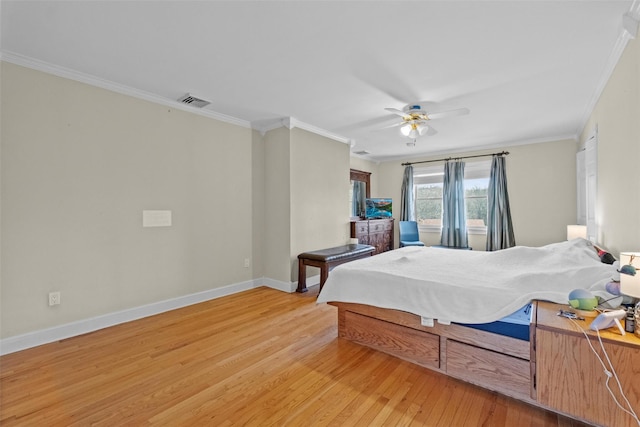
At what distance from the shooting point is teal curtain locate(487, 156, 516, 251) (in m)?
5.57

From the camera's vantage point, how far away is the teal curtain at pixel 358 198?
654cm

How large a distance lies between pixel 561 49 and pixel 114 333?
4.69m

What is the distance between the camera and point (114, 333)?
2.81 metres

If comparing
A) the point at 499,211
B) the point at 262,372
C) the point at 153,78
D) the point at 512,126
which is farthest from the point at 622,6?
the point at 499,211

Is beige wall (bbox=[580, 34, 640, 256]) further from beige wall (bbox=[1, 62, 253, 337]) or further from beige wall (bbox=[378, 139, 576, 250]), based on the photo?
beige wall (bbox=[1, 62, 253, 337])

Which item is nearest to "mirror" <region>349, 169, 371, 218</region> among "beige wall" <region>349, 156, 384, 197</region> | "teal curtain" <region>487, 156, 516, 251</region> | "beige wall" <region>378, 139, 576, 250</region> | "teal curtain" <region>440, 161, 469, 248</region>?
"beige wall" <region>349, 156, 384, 197</region>

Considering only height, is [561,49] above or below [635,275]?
above

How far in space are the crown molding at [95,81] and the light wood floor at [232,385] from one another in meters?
2.45

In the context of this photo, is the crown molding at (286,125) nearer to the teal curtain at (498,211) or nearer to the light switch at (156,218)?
the light switch at (156,218)

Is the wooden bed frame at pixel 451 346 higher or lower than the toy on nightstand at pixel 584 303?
lower

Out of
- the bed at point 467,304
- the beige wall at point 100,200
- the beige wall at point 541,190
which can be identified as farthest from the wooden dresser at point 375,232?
the bed at point 467,304

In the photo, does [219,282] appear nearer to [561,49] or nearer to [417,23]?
[417,23]

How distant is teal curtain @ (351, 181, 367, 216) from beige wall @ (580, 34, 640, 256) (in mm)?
Result: 4063

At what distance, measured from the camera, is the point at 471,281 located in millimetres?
2166
